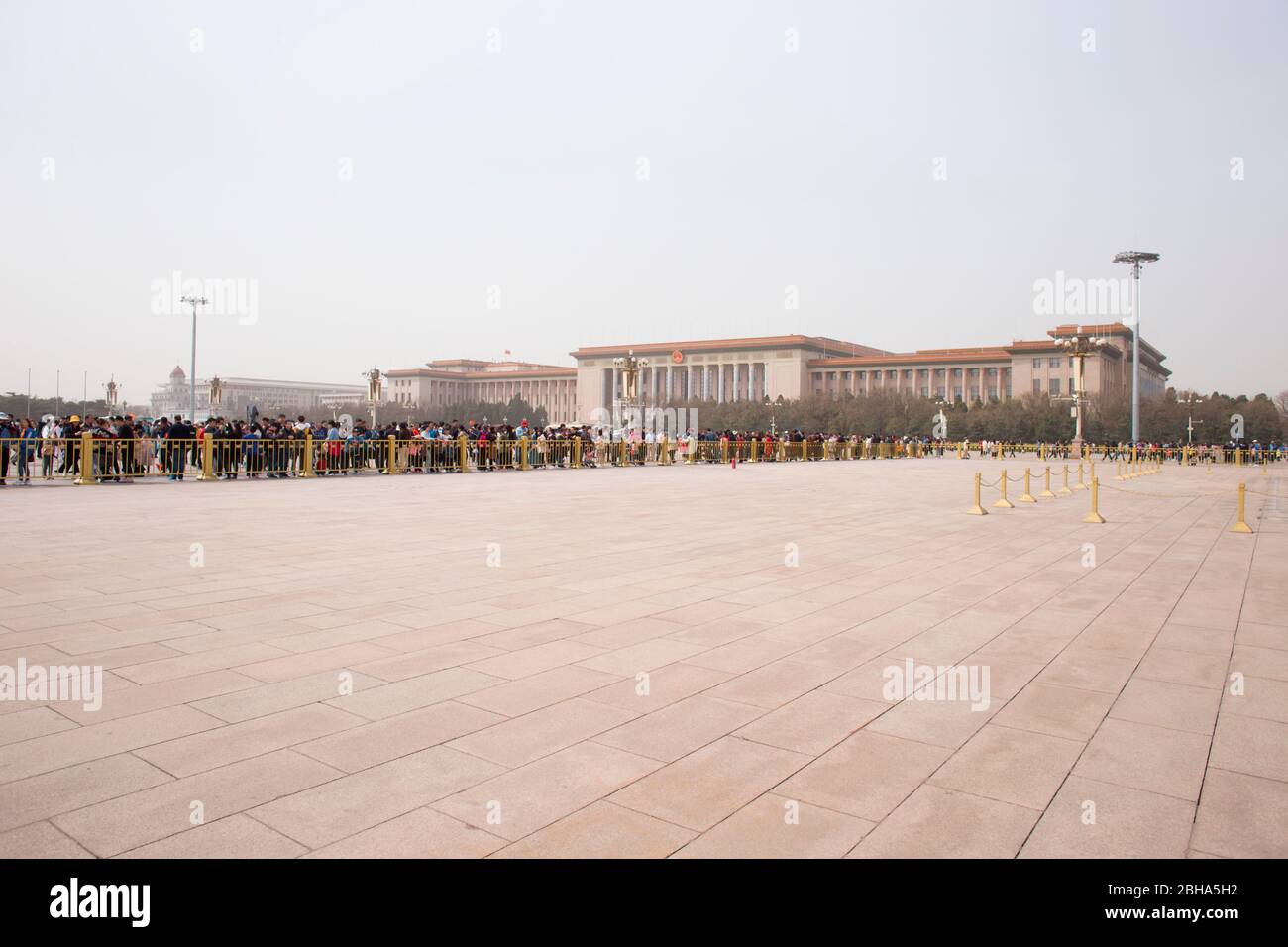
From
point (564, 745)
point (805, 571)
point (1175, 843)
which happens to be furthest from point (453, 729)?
point (805, 571)

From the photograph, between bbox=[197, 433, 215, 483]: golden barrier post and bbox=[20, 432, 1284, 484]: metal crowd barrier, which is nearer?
bbox=[20, 432, 1284, 484]: metal crowd barrier

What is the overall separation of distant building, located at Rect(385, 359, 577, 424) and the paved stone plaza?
399 feet

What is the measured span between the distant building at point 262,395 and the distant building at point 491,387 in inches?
435

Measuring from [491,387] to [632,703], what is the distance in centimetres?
13997

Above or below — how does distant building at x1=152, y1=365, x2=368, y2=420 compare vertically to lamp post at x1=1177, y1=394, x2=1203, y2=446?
above

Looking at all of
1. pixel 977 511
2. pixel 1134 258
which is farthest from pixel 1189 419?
pixel 977 511

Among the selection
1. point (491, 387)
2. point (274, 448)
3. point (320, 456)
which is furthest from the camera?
point (491, 387)

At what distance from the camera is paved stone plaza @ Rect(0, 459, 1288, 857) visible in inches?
118

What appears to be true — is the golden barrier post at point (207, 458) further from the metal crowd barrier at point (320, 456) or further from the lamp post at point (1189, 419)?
the lamp post at point (1189, 419)

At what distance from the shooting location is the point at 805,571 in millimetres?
8500

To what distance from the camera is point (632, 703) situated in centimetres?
436
